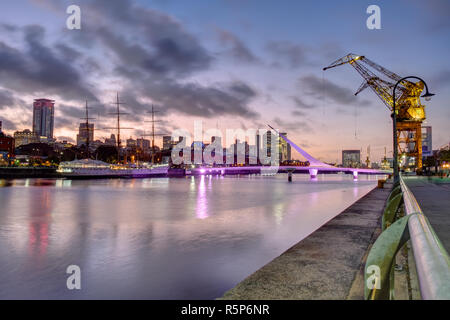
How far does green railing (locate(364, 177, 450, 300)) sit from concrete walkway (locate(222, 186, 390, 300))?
154 cm

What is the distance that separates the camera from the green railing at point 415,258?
158 centimetres

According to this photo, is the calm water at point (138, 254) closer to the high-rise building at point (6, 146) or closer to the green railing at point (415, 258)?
the green railing at point (415, 258)

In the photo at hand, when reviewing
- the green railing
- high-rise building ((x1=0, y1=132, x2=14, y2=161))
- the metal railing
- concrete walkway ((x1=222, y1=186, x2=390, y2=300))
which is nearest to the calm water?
concrete walkway ((x1=222, y1=186, x2=390, y2=300))

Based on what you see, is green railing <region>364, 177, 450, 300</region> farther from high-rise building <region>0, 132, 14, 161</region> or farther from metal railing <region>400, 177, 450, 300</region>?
high-rise building <region>0, 132, 14, 161</region>

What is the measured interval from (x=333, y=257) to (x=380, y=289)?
11.9ft

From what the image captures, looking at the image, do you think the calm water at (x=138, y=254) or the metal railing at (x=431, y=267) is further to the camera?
the calm water at (x=138, y=254)

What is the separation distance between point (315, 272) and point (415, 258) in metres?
3.84

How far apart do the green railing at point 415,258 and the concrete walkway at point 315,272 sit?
1.54 m

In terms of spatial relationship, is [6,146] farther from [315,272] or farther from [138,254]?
[315,272]

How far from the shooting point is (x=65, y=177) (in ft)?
284

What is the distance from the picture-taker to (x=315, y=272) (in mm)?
5609

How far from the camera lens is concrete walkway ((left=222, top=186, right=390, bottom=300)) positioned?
15.4 feet

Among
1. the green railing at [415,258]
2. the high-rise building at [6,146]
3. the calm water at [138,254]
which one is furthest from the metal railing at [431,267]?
the high-rise building at [6,146]
